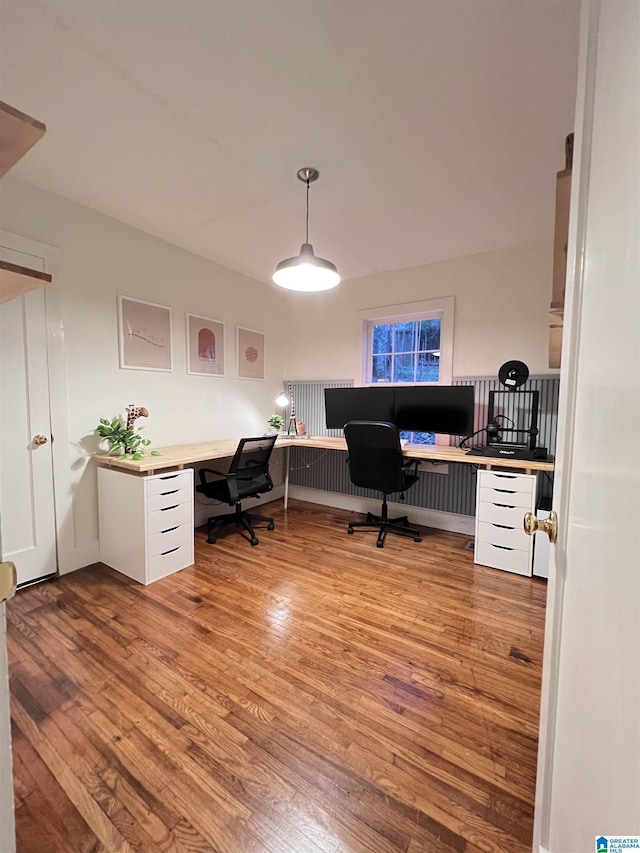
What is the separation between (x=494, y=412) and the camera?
297cm

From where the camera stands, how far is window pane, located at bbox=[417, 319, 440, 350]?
3.33m

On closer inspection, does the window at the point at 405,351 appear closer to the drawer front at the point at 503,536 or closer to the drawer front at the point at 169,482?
the drawer front at the point at 503,536

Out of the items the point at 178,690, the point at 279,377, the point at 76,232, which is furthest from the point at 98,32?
the point at 279,377

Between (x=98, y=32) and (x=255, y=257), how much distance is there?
6.33 ft

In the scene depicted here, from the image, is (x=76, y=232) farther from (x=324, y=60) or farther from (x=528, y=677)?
(x=528, y=677)

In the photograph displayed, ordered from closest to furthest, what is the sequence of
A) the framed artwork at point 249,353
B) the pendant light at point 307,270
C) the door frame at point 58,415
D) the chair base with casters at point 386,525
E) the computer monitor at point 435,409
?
the pendant light at point 307,270 < the door frame at point 58,415 < the computer monitor at point 435,409 < the chair base with casters at point 386,525 < the framed artwork at point 249,353

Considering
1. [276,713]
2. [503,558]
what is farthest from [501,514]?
[276,713]

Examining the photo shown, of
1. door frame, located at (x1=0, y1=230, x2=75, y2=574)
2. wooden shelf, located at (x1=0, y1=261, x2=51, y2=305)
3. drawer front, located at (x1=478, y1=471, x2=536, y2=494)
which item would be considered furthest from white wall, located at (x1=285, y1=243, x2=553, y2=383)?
Result: wooden shelf, located at (x1=0, y1=261, x2=51, y2=305)

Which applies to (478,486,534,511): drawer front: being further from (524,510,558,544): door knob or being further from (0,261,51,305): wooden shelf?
(0,261,51,305): wooden shelf

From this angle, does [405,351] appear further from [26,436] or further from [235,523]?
[26,436]

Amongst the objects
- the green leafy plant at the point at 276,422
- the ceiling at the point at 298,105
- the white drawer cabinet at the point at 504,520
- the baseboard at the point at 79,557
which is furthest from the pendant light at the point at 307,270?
the baseboard at the point at 79,557

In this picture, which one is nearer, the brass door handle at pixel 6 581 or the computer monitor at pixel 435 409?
the brass door handle at pixel 6 581

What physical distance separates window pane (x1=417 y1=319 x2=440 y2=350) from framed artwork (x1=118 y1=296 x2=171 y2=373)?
2.36 meters

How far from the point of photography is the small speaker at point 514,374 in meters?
2.58
